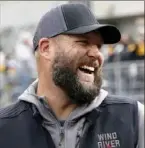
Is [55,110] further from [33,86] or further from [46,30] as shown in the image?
[46,30]

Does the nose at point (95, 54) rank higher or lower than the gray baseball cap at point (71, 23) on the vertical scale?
lower

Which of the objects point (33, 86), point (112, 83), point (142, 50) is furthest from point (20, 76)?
point (33, 86)

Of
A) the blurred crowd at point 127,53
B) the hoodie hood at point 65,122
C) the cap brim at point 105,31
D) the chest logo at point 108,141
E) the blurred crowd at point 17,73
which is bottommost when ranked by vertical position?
the blurred crowd at point 17,73

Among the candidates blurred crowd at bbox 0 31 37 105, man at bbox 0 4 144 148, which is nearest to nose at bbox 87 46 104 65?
man at bbox 0 4 144 148

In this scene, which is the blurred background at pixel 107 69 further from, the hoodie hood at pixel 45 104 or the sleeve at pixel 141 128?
the sleeve at pixel 141 128

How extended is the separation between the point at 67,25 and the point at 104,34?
0.68 feet

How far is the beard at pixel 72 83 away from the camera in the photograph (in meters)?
2.63

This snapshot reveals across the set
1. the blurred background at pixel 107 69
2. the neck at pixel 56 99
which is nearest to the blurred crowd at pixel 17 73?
the blurred background at pixel 107 69

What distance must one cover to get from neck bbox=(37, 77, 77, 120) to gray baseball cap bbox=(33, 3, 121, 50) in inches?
10.7

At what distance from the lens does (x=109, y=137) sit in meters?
2.58

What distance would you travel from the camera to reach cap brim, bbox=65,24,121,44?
260 cm

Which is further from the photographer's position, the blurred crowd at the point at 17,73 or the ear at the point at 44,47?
the blurred crowd at the point at 17,73

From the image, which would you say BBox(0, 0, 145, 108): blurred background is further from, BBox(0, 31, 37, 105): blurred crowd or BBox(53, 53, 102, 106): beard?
BBox(53, 53, 102, 106): beard

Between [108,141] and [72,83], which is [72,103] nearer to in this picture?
[72,83]
